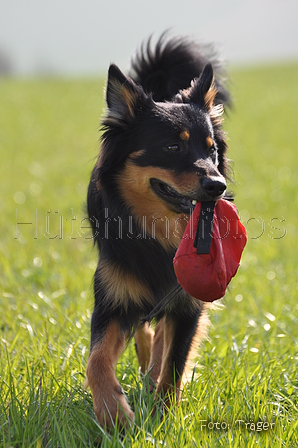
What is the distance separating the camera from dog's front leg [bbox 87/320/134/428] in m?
2.49

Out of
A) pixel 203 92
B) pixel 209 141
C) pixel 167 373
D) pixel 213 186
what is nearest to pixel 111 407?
pixel 167 373

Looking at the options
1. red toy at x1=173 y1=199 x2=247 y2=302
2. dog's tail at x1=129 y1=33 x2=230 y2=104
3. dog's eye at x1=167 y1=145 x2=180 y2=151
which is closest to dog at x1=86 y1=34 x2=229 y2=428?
dog's eye at x1=167 y1=145 x2=180 y2=151

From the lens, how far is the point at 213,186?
8.16 feet

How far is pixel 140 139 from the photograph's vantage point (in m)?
2.91

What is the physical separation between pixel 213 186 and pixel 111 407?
1.18m

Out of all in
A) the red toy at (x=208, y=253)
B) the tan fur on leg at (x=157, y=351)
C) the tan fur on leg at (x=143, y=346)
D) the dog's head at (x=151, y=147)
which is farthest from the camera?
the tan fur on leg at (x=143, y=346)

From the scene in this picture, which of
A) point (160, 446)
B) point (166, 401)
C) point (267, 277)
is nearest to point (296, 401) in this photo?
point (166, 401)

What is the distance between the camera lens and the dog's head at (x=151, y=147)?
2723 millimetres

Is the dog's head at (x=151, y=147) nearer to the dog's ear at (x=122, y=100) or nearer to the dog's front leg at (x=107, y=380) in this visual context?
the dog's ear at (x=122, y=100)

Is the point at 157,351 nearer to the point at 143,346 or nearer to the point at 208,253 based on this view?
the point at 143,346

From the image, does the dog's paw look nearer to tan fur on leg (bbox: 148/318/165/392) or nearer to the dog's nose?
tan fur on leg (bbox: 148/318/165/392)

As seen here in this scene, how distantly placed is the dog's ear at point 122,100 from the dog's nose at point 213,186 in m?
0.73

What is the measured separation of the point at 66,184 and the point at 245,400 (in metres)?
7.22

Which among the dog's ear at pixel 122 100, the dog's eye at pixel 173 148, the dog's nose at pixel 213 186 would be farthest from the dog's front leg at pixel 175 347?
the dog's ear at pixel 122 100
